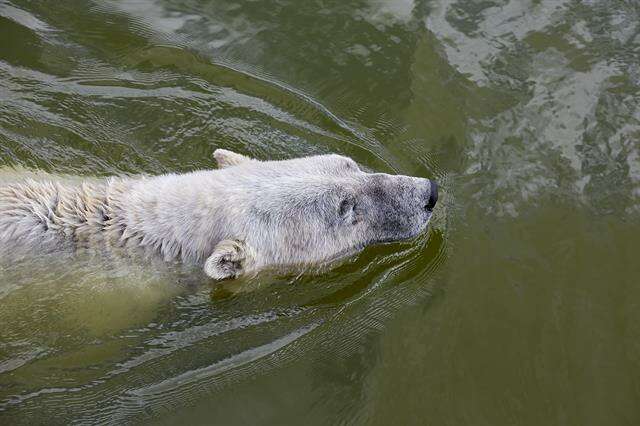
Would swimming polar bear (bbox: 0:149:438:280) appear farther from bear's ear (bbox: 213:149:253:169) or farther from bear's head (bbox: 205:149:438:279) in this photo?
bear's ear (bbox: 213:149:253:169)

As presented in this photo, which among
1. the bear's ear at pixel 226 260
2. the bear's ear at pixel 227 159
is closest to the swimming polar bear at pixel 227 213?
the bear's ear at pixel 226 260

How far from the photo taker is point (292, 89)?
7.29 meters

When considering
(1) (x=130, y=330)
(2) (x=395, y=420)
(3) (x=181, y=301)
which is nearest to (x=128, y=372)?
(1) (x=130, y=330)

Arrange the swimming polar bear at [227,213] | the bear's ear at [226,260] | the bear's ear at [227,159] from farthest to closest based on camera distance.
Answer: the bear's ear at [227,159] → the swimming polar bear at [227,213] → the bear's ear at [226,260]

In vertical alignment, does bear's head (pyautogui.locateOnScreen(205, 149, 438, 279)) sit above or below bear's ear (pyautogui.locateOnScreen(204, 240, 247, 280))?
above

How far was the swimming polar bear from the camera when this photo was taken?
5.14 m

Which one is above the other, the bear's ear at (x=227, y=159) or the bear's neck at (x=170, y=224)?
the bear's ear at (x=227, y=159)

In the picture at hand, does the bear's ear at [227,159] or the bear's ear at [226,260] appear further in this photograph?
→ the bear's ear at [227,159]

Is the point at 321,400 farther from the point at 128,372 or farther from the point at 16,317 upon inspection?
the point at 16,317

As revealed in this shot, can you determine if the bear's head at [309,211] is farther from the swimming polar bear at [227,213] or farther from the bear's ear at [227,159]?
the bear's ear at [227,159]

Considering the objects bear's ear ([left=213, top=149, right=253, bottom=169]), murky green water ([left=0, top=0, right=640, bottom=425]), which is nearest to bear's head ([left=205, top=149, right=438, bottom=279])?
bear's ear ([left=213, top=149, right=253, bottom=169])

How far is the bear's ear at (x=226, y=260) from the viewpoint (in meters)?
5.04

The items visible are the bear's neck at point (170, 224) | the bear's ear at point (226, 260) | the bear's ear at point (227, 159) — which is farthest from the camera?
the bear's ear at point (227, 159)

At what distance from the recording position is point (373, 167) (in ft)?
22.0
